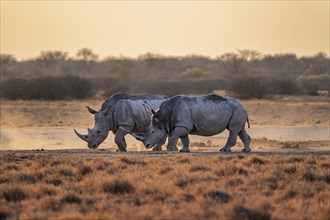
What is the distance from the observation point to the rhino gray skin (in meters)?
24.3

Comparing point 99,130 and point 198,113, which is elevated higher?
point 198,113

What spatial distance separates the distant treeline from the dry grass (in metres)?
40.5

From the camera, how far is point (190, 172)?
61.1 ft

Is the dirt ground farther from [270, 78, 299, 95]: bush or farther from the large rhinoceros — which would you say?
[270, 78, 299, 95]: bush

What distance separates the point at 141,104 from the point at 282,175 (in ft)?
31.6

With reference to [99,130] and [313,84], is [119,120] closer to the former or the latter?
[99,130]

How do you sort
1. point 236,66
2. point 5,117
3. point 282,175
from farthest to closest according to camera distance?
point 236,66 < point 5,117 < point 282,175

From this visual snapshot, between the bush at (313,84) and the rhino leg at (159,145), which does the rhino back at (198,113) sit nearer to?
the rhino leg at (159,145)

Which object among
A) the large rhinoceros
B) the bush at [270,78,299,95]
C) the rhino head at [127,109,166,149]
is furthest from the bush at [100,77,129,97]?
the rhino head at [127,109,166,149]

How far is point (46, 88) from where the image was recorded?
60875 millimetres

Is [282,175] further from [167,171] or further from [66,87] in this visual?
[66,87]

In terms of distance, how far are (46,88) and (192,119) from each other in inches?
1477

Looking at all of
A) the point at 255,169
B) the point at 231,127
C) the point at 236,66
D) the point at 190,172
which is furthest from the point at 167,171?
the point at 236,66

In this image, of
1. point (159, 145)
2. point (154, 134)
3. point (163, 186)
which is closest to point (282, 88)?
point (159, 145)
